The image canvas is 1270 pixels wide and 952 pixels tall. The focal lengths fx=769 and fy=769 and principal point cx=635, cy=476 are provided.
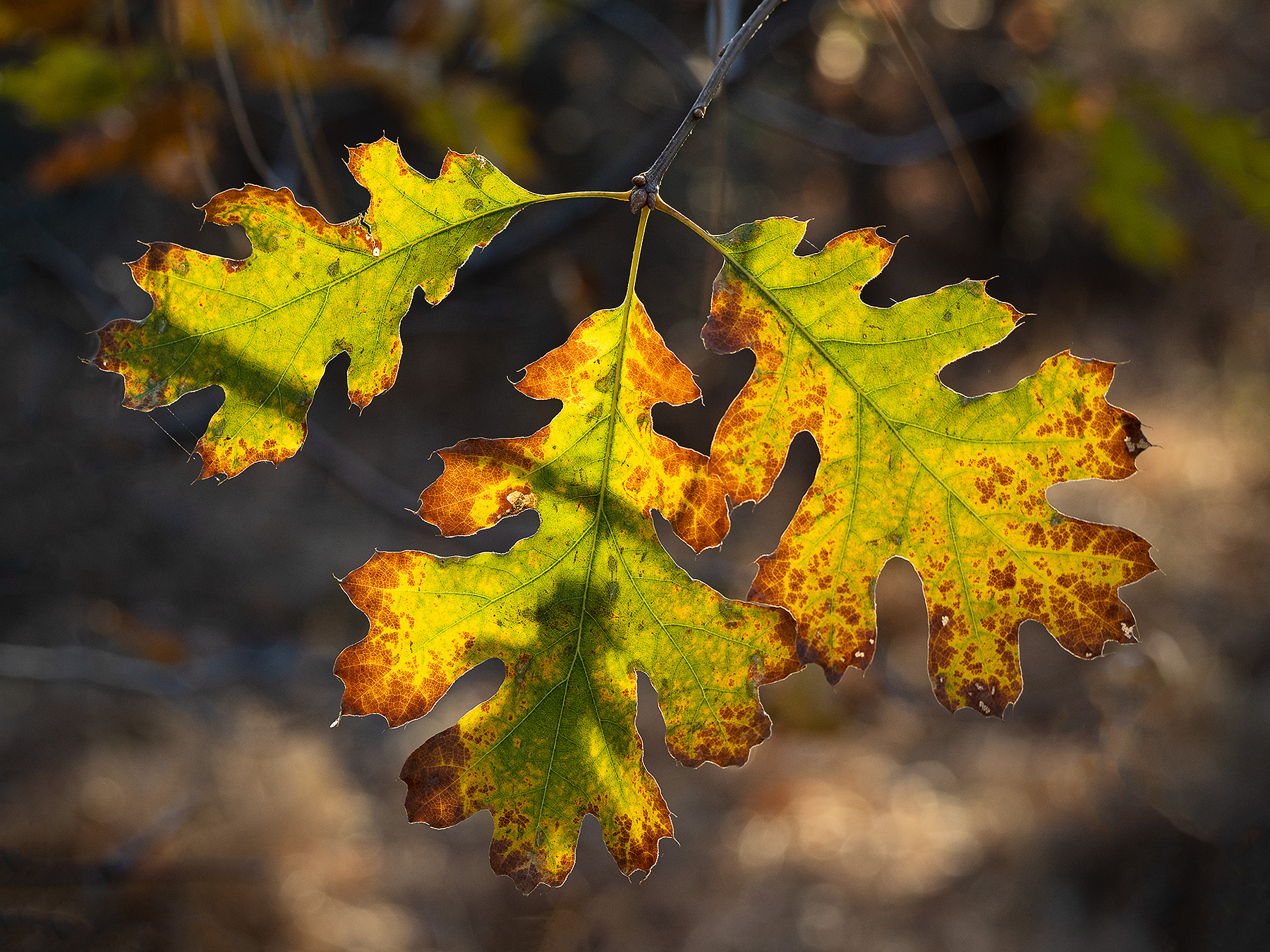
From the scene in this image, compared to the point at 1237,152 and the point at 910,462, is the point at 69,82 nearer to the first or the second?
the point at 910,462

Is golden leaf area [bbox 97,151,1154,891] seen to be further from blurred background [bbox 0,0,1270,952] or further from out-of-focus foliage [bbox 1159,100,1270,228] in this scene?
out-of-focus foliage [bbox 1159,100,1270,228]

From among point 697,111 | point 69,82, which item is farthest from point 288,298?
point 69,82

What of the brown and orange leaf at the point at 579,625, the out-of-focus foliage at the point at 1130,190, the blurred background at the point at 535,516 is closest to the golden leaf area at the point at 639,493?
the brown and orange leaf at the point at 579,625

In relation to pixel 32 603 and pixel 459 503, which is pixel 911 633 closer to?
pixel 459 503

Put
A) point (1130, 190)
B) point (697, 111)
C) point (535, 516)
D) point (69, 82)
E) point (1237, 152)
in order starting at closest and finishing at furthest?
1. point (697, 111)
2. point (69, 82)
3. point (1237, 152)
4. point (1130, 190)
5. point (535, 516)

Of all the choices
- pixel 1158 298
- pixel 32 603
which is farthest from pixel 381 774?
pixel 1158 298

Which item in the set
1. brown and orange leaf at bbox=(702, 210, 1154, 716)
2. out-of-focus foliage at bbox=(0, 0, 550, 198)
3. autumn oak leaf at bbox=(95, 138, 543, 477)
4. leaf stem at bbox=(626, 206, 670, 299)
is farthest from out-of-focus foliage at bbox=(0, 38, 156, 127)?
brown and orange leaf at bbox=(702, 210, 1154, 716)
